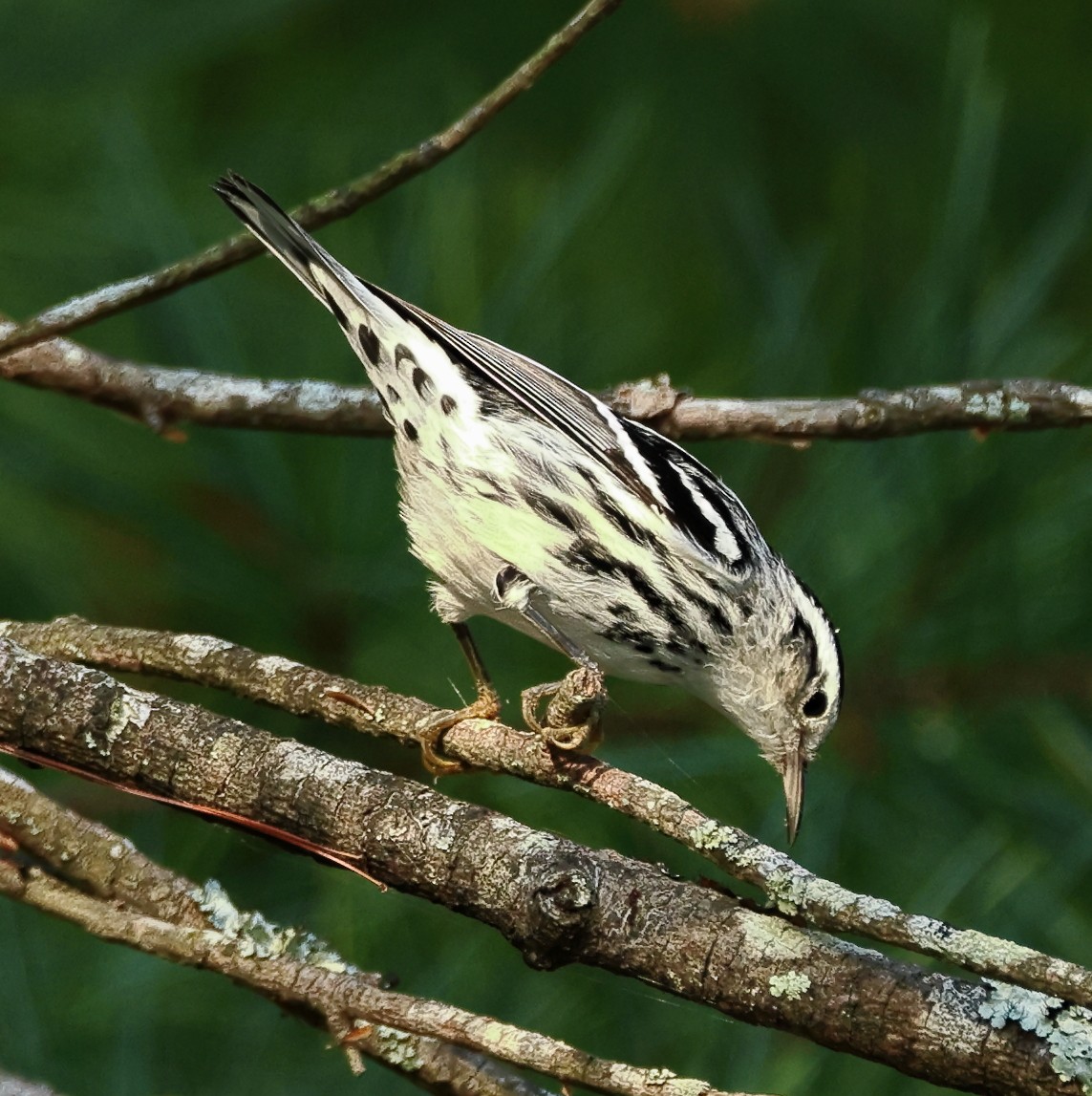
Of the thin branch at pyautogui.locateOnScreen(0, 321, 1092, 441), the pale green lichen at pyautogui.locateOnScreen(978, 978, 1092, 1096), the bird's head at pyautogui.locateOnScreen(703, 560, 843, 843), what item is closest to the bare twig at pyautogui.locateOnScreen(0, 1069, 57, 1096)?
the pale green lichen at pyautogui.locateOnScreen(978, 978, 1092, 1096)

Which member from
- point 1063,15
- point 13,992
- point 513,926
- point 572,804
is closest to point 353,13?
point 1063,15

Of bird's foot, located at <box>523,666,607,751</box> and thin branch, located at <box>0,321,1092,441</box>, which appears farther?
thin branch, located at <box>0,321,1092,441</box>

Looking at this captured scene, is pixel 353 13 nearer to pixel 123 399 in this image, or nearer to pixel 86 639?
pixel 123 399

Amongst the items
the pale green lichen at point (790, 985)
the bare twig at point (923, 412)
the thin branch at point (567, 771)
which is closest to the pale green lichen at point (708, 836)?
the thin branch at point (567, 771)

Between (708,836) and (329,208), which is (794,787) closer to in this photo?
(708,836)

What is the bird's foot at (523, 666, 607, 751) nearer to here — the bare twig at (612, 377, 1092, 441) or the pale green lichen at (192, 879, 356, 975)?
the pale green lichen at (192, 879, 356, 975)
